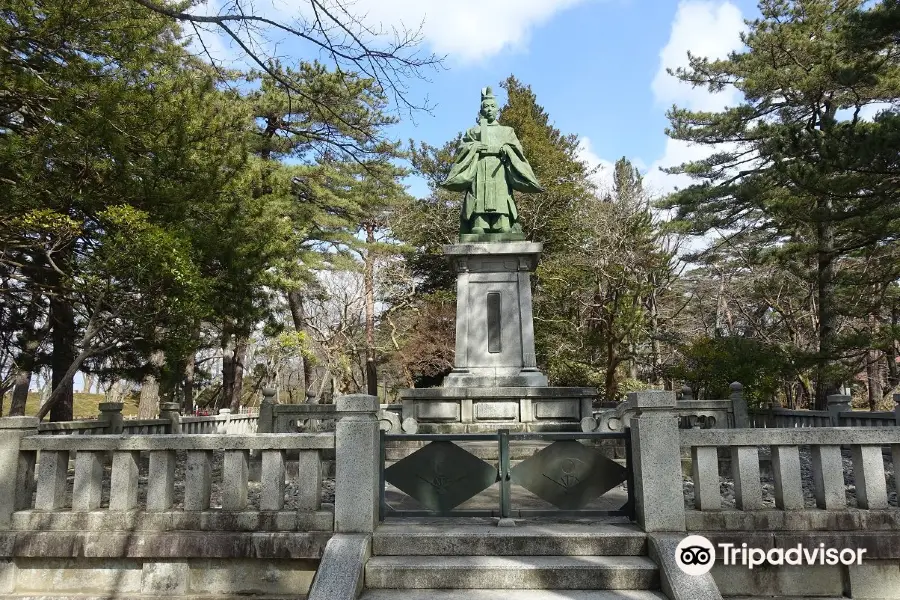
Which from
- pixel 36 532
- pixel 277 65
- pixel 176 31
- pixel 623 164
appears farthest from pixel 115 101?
pixel 623 164

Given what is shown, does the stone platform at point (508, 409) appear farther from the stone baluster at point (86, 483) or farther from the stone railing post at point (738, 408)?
the stone baluster at point (86, 483)

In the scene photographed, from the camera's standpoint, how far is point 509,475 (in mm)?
4891

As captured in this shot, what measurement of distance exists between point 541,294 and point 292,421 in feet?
45.0

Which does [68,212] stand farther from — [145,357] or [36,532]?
[36,532]

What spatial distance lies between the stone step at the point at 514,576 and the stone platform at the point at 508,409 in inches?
198

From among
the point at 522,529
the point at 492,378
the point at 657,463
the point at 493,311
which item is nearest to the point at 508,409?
the point at 492,378

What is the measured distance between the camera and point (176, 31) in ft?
59.6

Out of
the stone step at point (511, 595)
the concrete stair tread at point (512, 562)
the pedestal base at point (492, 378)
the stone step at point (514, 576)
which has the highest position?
the pedestal base at point (492, 378)

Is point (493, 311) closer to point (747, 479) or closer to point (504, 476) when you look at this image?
point (504, 476)

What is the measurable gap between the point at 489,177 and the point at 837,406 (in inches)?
324

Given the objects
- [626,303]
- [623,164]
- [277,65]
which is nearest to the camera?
[277,65]

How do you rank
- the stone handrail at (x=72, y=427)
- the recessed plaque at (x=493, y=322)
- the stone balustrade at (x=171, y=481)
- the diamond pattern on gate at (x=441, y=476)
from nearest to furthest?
1. the stone balustrade at (x=171, y=481)
2. the diamond pattern on gate at (x=441, y=476)
3. the stone handrail at (x=72, y=427)
4. the recessed plaque at (x=493, y=322)

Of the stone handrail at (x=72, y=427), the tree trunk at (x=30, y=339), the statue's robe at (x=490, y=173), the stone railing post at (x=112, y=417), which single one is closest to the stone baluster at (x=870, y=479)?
the statue's robe at (x=490, y=173)

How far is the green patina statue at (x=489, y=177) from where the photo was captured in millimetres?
10797
